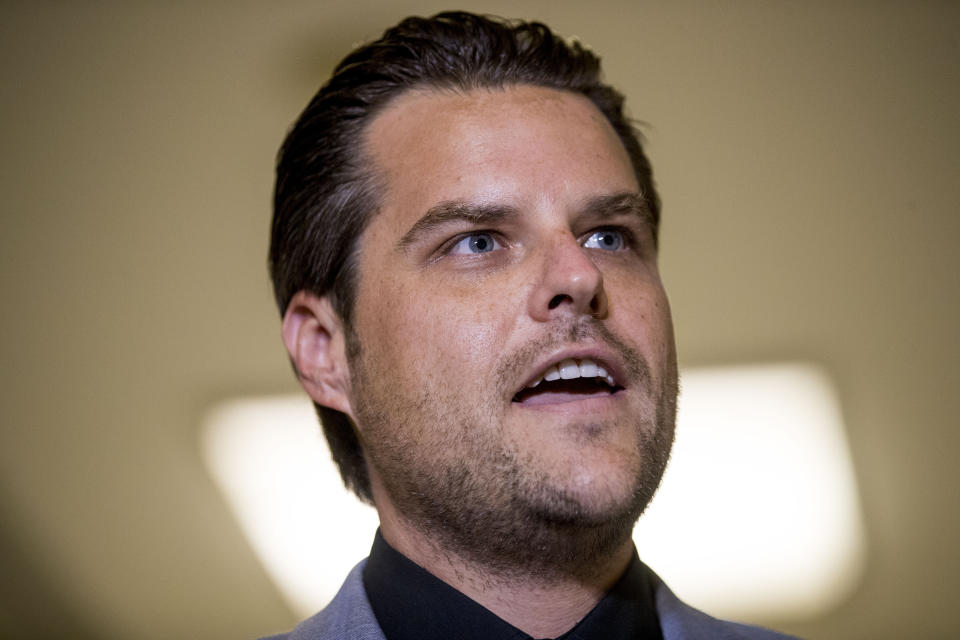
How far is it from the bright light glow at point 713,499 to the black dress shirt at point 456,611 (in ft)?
5.77

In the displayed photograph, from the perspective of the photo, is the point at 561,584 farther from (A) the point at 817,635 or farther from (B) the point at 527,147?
(A) the point at 817,635

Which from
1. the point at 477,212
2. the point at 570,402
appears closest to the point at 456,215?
the point at 477,212

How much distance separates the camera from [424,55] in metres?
1.83

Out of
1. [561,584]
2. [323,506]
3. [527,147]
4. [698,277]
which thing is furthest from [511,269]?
[323,506]

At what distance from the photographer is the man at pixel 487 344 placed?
1436 mm

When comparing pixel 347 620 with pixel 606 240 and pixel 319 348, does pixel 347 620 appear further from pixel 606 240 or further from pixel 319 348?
pixel 606 240

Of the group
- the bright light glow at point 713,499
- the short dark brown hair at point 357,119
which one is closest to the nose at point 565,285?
the short dark brown hair at point 357,119

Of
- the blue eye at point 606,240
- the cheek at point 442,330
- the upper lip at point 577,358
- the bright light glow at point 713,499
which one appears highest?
the blue eye at point 606,240

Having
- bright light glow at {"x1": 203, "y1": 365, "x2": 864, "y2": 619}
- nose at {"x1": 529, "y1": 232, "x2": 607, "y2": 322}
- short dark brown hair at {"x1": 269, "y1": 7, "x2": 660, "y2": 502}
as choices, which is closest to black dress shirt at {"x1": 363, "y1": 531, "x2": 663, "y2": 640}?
short dark brown hair at {"x1": 269, "y1": 7, "x2": 660, "y2": 502}

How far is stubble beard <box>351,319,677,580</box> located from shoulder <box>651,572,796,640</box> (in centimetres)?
21

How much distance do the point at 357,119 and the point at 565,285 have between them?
2.19 ft

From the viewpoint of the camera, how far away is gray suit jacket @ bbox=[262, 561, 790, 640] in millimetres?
1568

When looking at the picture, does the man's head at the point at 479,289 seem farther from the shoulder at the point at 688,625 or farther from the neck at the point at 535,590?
the shoulder at the point at 688,625

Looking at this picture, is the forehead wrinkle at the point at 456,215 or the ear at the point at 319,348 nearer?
the forehead wrinkle at the point at 456,215
